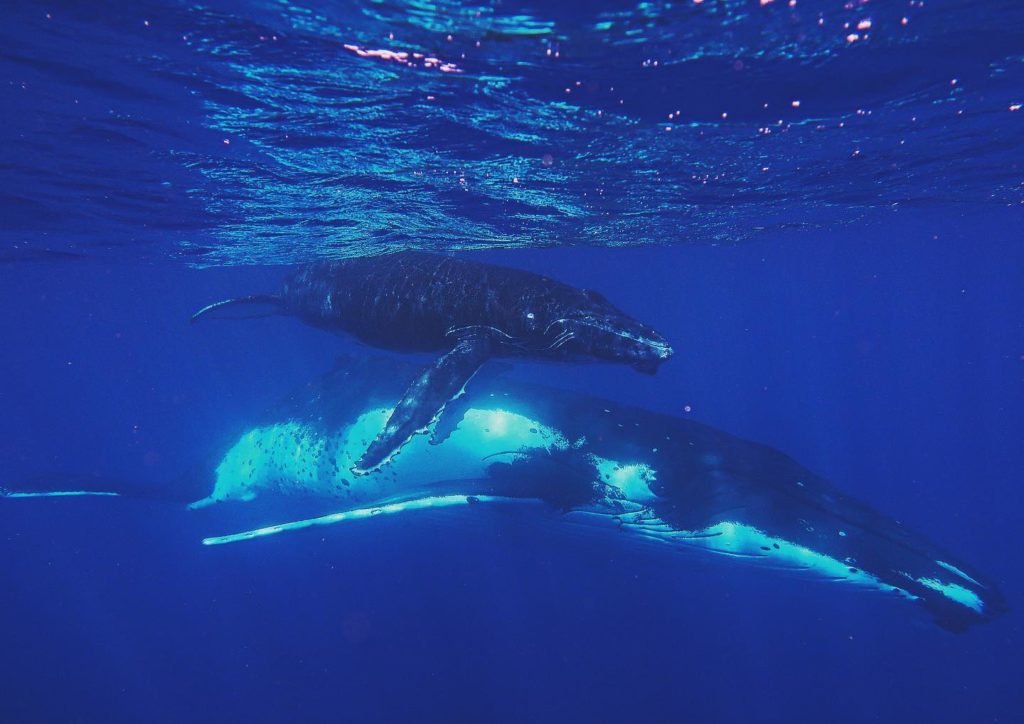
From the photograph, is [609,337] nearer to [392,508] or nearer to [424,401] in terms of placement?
[424,401]

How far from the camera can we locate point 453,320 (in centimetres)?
834

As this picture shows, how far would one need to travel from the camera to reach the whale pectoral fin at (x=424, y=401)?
6320 millimetres

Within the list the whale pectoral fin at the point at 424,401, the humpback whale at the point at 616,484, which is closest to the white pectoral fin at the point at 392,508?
the humpback whale at the point at 616,484

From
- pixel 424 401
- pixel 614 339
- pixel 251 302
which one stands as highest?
pixel 614 339

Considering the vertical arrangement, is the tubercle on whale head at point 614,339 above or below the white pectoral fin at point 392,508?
above

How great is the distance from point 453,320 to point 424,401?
1.92 m

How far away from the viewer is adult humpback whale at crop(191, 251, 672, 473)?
672 cm

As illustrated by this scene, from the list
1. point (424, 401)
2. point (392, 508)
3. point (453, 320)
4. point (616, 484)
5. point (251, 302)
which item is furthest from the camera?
point (251, 302)

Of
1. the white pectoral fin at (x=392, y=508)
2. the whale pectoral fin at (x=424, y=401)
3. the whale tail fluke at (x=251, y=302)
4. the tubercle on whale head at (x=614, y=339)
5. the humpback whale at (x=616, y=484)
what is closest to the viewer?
the whale pectoral fin at (x=424, y=401)

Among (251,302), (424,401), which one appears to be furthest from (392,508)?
(251,302)

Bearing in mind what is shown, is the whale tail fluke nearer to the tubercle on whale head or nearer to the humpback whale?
the humpback whale

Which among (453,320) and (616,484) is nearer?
(616,484)

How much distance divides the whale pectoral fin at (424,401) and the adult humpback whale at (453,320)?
0.04ft

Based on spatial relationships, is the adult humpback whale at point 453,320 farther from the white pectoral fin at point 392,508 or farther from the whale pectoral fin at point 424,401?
the white pectoral fin at point 392,508
